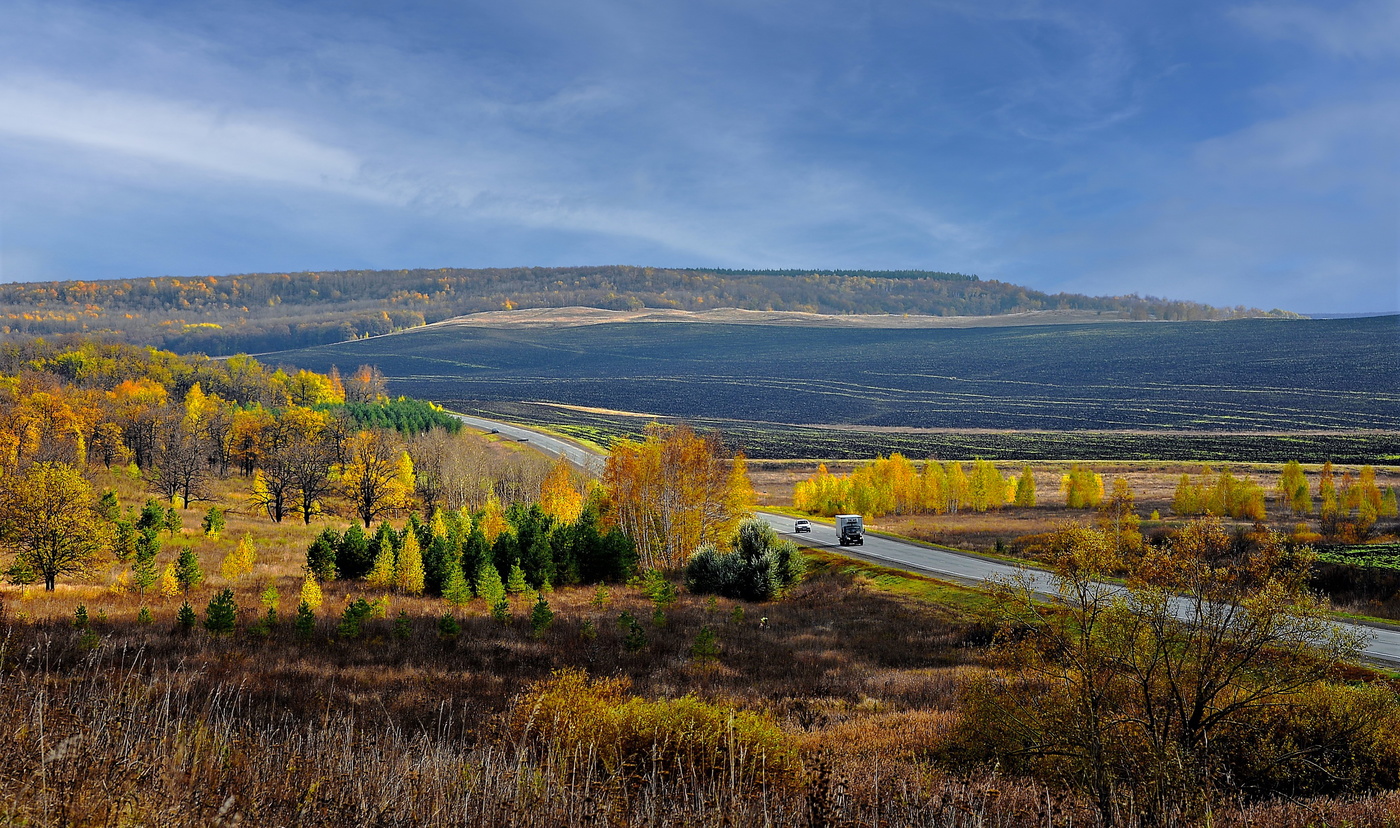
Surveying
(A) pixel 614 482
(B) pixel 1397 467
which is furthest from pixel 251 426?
(B) pixel 1397 467

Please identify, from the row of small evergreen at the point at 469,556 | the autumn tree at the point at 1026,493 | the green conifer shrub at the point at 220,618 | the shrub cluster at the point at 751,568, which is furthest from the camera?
the autumn tree at the point at 1026,493

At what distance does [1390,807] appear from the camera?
30.1ft

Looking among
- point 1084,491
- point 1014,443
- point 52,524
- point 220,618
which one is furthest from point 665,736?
point 1014,443

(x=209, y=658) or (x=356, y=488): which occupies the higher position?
(x=209, y=658)

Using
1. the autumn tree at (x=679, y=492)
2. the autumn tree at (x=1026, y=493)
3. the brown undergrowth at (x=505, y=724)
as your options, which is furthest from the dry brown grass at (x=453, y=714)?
the autumn tree at (x=1026, y=493)

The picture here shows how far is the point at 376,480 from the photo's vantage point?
223ft

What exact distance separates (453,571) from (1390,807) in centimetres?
3040

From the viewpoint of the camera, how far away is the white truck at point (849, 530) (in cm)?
4897

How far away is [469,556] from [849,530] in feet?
82.1

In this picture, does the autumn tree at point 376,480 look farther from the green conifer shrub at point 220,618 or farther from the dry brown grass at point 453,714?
the green conifer shrub at point 220,618

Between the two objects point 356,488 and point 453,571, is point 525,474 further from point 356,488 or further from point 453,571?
point 453,571

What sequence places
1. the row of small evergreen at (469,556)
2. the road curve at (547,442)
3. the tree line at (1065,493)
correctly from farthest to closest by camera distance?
the road curve at (547,442) < the tree line at (1065,493) < the row of small evergreen at (469,556)

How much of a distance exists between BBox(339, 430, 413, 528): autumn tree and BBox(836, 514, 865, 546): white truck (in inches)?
1675

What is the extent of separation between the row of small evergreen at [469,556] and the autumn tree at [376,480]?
950 inches
